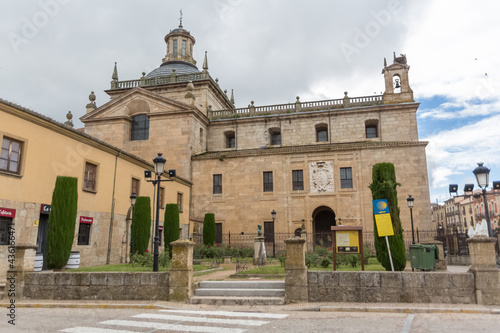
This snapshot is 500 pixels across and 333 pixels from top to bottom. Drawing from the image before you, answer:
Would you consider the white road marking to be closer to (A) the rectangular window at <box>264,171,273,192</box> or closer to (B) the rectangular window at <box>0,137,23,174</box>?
→ (B) the rectangular window at <box>0,137,23,174</box>

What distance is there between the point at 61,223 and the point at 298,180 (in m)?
18.0

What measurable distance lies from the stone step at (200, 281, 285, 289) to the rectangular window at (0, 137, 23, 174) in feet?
28.6

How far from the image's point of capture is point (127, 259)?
19.3 m

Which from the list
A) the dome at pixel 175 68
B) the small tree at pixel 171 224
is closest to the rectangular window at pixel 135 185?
the small tree at pixel 171 224

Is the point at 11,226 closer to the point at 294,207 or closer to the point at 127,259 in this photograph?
the point at 127,259

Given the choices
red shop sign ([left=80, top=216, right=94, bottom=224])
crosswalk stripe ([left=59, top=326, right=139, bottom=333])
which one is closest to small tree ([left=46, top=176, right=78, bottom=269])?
red shop sign ([left=80, top=216, right=94, bottom=224])

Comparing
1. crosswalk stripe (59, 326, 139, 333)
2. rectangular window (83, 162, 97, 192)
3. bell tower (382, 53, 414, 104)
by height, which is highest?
bell tower (382, 53, 414, 104)

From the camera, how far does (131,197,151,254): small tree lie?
1775cm

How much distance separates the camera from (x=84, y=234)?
16719mm

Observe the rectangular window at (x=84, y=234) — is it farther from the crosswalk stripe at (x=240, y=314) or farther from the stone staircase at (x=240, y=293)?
the crosswalk stripe at (x=240, y=314)

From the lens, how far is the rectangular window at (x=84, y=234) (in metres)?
16.4

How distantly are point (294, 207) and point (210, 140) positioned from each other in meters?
10.6

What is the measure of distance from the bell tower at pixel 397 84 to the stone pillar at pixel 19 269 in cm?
2753

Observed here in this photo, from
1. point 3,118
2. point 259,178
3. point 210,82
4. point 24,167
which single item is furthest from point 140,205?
point 210,82
